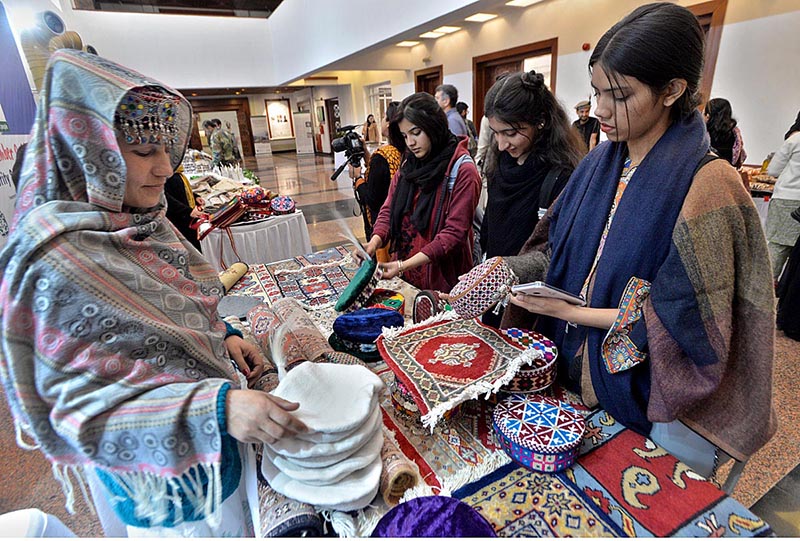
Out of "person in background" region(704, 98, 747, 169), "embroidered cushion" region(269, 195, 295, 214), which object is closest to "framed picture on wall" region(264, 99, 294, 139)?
"embroidered cushion" region(269, 195, 295, 214)

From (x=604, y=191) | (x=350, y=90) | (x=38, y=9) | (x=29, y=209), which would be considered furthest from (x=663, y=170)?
(x=350, y=90)

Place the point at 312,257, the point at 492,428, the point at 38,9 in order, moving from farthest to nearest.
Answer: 1. the point at 38,9
2. the point at 312,257
3. the point at 492,428

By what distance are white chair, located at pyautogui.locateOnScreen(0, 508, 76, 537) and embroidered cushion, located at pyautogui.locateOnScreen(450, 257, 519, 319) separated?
1.04 metres

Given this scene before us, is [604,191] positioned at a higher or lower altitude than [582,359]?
higher

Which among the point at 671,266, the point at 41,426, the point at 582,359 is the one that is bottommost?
the point at 582,359

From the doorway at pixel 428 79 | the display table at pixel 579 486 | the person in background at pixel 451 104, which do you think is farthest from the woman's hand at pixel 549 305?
the doorway at pixel 428 79

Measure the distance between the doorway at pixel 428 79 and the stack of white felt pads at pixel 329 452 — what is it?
8.10 m

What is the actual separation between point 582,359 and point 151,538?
39.5 inches

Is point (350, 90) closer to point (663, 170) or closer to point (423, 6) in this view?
point (423, 6)

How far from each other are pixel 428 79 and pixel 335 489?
879cm

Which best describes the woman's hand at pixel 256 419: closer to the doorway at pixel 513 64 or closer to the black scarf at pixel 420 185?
the black scarf at pixel 420 185

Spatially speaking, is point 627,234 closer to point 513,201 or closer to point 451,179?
point 513,201

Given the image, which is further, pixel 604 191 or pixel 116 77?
pixel 604 191

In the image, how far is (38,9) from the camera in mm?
3092
